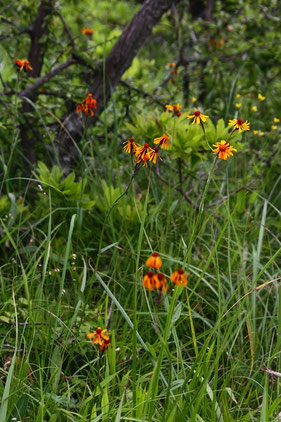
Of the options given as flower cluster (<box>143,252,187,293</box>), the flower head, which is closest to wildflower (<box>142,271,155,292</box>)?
flower cluster (<box>143,252,187,293</box>)

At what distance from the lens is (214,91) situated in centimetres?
315

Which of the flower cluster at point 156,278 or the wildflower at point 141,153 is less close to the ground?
the wildflower at point 141,153

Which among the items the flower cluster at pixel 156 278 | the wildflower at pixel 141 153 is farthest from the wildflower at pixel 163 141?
the flower cluster at pixel 156 278

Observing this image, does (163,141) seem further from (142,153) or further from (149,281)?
(149,281)

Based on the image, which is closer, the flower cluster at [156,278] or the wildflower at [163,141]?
the flower cluster at [156,278]

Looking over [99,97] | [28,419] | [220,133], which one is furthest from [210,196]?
[28,419]

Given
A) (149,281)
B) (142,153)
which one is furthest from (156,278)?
(142,153)

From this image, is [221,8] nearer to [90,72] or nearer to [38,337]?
[90,72]

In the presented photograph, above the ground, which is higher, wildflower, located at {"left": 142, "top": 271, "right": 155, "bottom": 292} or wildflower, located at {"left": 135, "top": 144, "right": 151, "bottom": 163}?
wildflower, located at {"left": 135, "top": 144, "right": 151, "bottom": 163}

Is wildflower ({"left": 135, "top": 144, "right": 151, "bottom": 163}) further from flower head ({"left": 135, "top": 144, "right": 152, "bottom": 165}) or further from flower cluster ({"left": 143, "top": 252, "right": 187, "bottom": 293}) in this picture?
flower cluster ({"left": 143, "top": 252, "right": 187, "bottom": 293})

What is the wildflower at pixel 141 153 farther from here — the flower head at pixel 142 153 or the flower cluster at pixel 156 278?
the flower cluster at pixel 156 278

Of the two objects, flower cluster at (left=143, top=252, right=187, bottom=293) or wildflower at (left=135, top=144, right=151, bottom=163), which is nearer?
flower cluster at (left=143, top=252, right=187, bottom=293)

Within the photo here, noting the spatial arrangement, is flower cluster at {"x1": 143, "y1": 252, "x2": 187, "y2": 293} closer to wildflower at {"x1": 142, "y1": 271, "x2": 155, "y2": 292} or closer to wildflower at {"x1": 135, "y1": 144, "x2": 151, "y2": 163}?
wildflower at {"x1": 142, "y1": 271, "x2": 155, "y2": 292}

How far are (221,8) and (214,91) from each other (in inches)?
37.8
